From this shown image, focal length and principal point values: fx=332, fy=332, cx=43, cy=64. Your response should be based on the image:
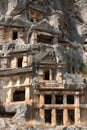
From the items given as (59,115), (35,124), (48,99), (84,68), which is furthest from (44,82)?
(84,68)

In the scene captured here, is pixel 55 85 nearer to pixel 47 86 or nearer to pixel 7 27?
pixel 47 86

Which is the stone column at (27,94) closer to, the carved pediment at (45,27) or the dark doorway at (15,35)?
the carved pediment at (45,27)

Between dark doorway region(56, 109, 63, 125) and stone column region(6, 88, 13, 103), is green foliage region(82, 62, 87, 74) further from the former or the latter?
stone column region(6, 88, 13, 103)

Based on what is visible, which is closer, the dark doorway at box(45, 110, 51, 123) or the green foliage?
the dark doorway at box(45, 110, 51, 123)

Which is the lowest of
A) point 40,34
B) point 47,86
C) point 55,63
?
point 47,86

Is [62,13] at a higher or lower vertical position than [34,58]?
higher

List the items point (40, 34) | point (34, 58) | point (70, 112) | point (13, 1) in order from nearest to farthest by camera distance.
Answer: point (70, 112) < point (34, 58) < point (40, 34) < point (13, 1)

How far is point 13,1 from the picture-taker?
→ 5216 centimetres

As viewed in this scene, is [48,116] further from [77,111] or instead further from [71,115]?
[77,111]

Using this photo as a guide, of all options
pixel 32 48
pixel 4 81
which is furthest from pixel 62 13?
pixel 4 81

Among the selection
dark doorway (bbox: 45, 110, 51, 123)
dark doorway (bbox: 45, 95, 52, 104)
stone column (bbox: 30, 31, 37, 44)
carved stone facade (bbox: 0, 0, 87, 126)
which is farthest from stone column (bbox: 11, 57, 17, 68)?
dark doorway (bbox: 45, 110, 51, 123)

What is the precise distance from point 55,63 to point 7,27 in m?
12.0

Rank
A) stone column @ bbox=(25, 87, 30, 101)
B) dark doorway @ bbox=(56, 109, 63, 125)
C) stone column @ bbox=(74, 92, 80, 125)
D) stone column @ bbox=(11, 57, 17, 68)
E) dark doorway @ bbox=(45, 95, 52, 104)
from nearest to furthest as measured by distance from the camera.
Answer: stone column @ bbox=(74, 92, 80, 125) → dark doorway @ bbox=(56, 109, 63, 125) → stone column @ bbox=(25, 87, 30, 101) → dark doorway @ bbox=(45, 95, 52, 104) → stone column @ bbox=(11, 57, 17, 68)

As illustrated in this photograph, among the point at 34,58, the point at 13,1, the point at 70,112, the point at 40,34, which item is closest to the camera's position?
the point at 70,112
